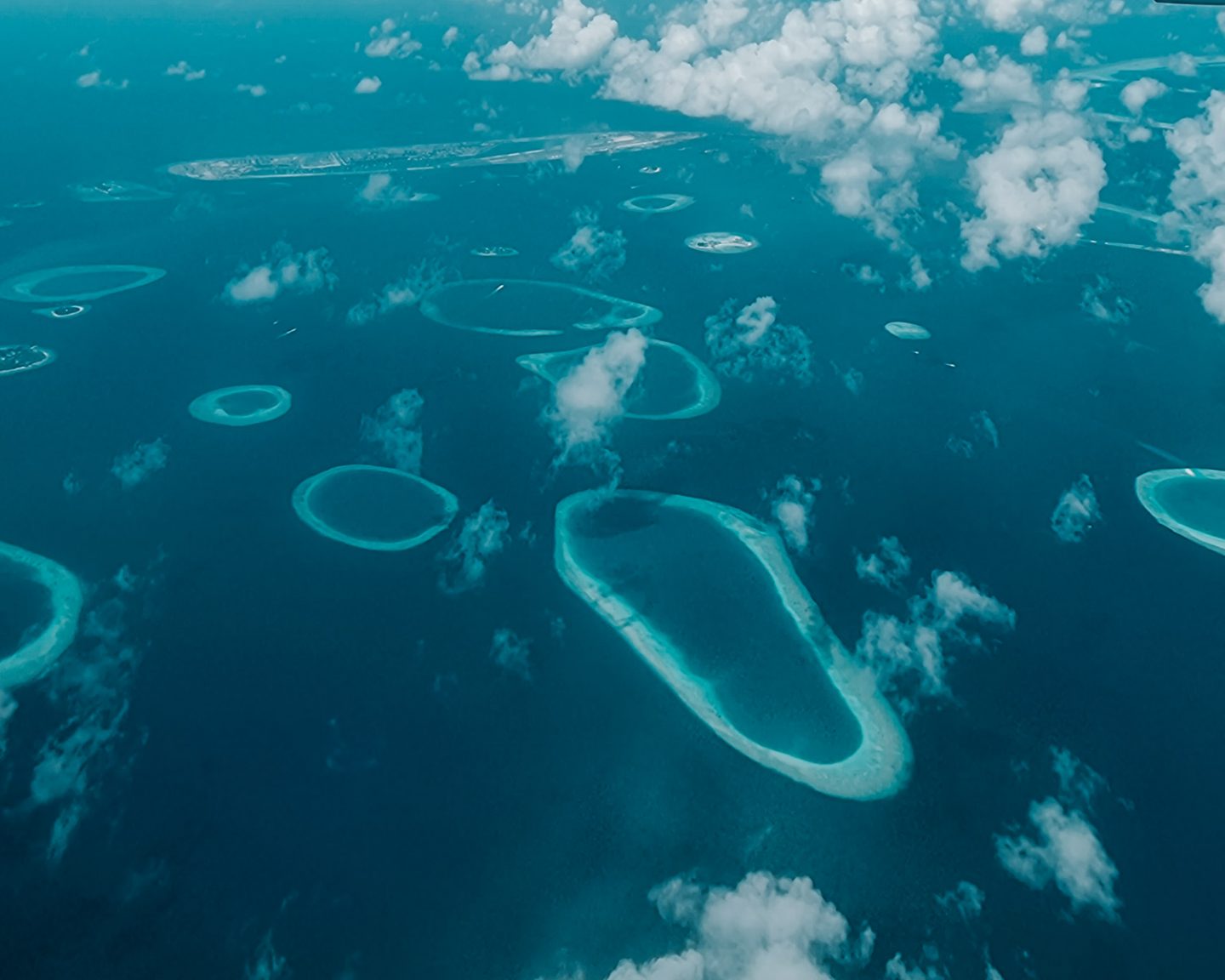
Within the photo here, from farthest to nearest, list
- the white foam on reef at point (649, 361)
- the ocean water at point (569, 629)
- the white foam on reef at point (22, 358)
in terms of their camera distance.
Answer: the white foam on reef at point (22, 358)
the white foam on reef at point (649, 361)
the ocean water at point (569, 629)

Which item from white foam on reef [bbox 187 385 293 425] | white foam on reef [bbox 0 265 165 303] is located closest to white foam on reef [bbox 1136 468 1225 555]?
white foam on reef [bbox 187 385 293 425]

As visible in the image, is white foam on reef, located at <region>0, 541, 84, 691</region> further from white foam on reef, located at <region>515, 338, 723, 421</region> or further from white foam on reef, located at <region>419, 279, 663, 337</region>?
white foam on reef, located at <region>419, 279, 663, 337</region>

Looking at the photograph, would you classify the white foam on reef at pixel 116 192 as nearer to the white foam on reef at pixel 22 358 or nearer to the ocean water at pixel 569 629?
the ocean water at pixel 569 629

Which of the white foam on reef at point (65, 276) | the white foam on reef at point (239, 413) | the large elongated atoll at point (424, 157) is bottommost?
the large elongated atoll at point (424, 157)

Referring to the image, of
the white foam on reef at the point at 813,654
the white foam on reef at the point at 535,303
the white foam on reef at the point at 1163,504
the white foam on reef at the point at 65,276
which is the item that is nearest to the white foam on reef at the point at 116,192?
the white foam on reef at the point at 65,276

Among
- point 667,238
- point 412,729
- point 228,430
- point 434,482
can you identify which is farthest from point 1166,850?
point 667,238

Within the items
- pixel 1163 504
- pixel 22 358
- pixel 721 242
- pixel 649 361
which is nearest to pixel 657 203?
pixel 721 242
